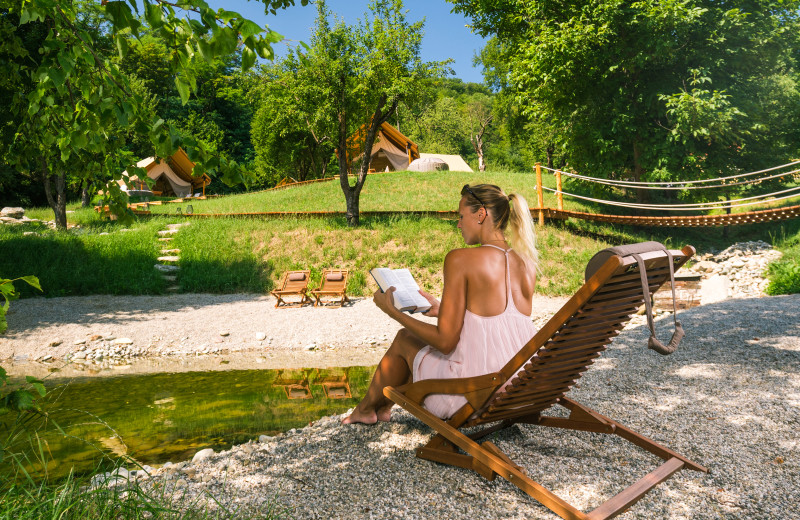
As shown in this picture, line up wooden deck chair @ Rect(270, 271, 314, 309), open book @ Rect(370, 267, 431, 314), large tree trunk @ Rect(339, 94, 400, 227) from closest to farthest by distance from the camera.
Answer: open book @ Rect(370, 267, 431, 314), wooden deck chair @ Rect(270, 271, 314, 309), large tree trunk @ Rect(339, 94, 400, 227)

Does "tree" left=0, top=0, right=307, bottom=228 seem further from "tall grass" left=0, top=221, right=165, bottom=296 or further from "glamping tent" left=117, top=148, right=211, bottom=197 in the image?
"glamping tent" left=117, top=148, right=211, bottom=197

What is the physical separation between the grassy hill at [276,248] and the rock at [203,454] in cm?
872

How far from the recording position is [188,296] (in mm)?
12398

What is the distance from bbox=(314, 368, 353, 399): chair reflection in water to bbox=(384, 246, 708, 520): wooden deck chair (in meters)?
2.96

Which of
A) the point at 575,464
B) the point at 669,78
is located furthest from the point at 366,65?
the point at 575,464

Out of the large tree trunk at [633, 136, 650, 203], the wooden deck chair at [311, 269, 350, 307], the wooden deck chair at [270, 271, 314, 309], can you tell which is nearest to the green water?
the wooden deck chair at [270, 271, 314, 309]

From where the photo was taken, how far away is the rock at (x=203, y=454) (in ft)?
12.6

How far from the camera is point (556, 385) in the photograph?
9.40 ft

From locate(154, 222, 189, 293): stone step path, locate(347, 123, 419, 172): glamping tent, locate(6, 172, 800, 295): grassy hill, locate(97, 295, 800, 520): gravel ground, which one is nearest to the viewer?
locate(97, 295, 800, 520): gravel ground

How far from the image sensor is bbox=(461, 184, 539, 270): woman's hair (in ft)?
9.73

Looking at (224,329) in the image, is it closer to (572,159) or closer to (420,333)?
(420,333)

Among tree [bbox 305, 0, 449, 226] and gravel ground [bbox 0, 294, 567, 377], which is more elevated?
tree [bbox 305, 0, 449, 226]

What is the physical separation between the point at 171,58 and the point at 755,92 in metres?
17.7

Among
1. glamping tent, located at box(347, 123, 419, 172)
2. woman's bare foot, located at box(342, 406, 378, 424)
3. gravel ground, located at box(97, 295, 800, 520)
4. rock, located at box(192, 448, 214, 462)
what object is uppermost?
glamping tent, located at box(347, 123, 419, 172)
